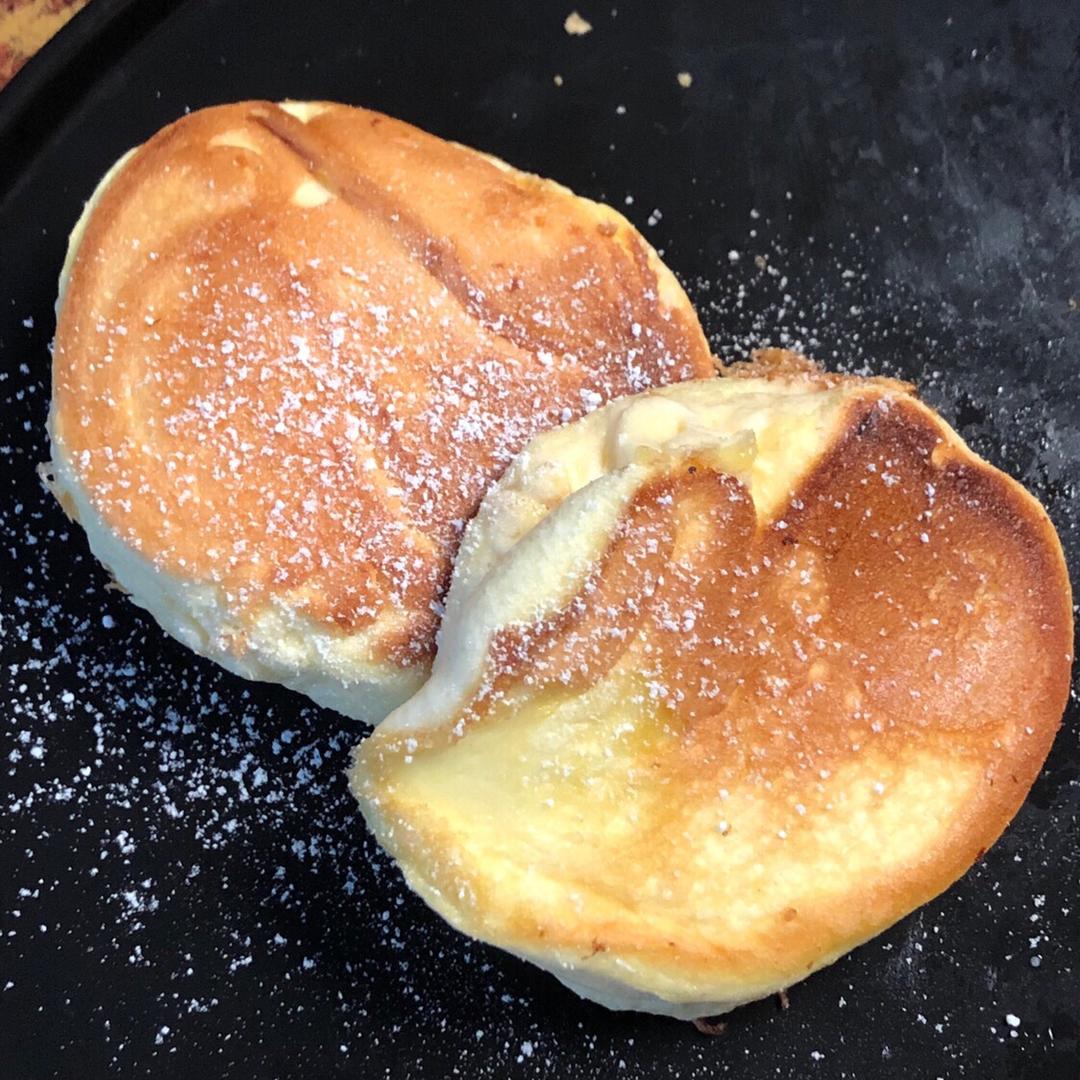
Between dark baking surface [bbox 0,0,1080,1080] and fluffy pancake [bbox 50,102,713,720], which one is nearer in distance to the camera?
fluffy pancake [bbox 50,102,713,720]

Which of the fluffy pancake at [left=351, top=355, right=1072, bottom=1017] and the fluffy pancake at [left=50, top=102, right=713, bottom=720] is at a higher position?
the fluffy pancake at [left=50, top=102, right=713, bottom=720]

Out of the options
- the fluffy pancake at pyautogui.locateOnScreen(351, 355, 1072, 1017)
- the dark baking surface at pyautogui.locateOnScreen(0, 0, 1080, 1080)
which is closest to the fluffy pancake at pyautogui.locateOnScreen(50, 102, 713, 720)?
the fluffy pancake at pyautogui.locateOnScreen(351, 355, 1072, 1017)

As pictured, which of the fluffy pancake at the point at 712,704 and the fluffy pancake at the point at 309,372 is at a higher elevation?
the fluffy pancake at the point at 309,372

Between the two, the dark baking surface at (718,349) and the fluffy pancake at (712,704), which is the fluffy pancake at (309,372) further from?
the dark baking surface at (718,349)

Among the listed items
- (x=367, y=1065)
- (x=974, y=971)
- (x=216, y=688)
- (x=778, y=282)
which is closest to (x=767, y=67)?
(x=778, y=282)

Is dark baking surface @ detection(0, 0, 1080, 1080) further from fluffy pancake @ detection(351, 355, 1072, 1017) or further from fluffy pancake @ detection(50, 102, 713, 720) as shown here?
fluffy pancake @ detection(351, 355, 1072, 1017)

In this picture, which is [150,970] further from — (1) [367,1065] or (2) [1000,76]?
(2) [1000,76]

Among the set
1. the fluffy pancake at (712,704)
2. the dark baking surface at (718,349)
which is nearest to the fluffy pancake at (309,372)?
the fluffy pancake at (712,704)
